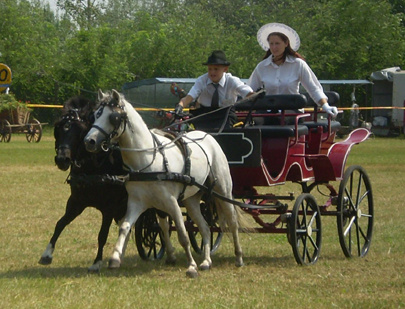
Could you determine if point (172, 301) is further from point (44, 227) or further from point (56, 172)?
point (56, 172)

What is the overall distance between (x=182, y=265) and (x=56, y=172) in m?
11.3

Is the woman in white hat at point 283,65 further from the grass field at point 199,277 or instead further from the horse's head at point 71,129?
the horse's head at point 71,129

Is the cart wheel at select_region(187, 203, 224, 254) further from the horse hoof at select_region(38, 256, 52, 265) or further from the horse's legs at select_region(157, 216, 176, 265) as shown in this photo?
the horse hoof at select_region(38, 256, 52, 265)

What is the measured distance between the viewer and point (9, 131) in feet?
107

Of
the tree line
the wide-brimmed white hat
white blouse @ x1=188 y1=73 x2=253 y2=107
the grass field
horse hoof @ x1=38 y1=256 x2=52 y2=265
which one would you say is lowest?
the grass field

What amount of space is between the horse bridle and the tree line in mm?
31094

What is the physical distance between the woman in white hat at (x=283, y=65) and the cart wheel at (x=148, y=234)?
5.87 feet

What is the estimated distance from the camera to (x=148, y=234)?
8.98 m

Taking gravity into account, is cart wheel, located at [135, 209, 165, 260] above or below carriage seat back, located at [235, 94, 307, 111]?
below

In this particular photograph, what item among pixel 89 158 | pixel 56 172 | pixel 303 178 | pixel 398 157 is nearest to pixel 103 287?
pixel 89 158

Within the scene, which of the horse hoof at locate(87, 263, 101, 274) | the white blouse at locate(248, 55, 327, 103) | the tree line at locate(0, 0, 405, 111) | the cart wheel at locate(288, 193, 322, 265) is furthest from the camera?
the tree line at locate(0, 0, 405, 111)

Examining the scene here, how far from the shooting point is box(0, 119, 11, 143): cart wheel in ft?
107

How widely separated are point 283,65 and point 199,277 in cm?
271

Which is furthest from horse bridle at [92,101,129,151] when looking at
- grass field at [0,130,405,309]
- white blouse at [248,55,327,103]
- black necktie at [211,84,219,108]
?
white blouse at [248,55,327,103]
